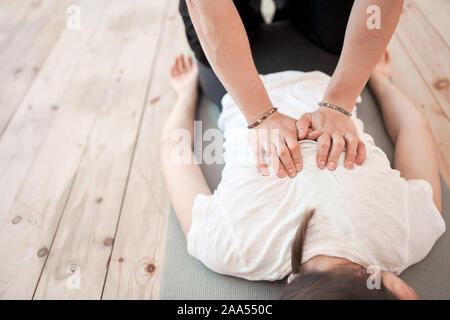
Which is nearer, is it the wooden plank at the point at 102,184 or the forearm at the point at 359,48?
the forearm at the point at 359,48

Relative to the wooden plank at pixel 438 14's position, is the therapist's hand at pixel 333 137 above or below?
above

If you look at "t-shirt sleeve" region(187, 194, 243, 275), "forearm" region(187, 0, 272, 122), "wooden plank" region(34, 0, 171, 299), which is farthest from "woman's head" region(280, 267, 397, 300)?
"wooden plank" region(34, 0, 171, 299)

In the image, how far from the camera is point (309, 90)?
3.10ft

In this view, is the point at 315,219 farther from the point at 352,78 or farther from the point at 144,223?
the point at 144,223

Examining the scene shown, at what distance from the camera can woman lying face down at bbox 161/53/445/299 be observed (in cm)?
57

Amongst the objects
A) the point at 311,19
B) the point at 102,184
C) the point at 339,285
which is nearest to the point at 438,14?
the point at 311,19

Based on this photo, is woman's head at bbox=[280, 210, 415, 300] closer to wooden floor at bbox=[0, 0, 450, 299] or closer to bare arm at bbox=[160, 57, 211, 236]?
bare arm at bbox=[160, 57, 211, 236]

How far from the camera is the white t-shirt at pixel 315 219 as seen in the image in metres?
0.64

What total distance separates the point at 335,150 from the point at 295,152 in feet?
0.30

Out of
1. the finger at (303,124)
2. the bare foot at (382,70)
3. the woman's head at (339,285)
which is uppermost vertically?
the finger at (303,124)

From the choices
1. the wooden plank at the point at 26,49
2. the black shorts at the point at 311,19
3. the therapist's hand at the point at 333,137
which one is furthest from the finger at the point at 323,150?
the wooden plank at the point at 26,49

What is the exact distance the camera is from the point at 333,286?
522mm

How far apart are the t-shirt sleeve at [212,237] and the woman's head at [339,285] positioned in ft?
0.49

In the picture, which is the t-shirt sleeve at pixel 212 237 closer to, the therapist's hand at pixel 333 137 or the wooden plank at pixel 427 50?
the therapist's hand at pixel 333 137
